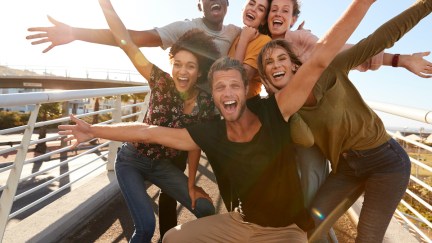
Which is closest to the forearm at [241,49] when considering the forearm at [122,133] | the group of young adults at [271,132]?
the group of young adults at [271,132]

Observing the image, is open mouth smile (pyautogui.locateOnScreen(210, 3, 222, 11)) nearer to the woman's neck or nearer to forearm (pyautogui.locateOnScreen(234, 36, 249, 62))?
forearm (pyautogui.locateOnScreen(234, 36, 249, 62))

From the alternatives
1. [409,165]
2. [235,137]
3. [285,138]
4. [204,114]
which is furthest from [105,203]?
[409,165]

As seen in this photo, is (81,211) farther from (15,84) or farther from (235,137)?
(15,84)

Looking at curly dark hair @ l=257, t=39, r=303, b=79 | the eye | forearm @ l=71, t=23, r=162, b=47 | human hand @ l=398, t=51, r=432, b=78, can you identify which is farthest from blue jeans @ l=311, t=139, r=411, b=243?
forearm @ l=71, t=23, r=162, b=47

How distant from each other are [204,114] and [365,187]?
4.12 ft

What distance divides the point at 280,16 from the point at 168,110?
44.2 inches

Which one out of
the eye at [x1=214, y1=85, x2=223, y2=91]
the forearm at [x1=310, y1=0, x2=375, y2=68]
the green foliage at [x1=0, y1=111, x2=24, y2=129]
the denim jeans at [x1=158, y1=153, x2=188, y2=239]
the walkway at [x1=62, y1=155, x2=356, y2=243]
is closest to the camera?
the forearm at [x1=310, y1=0, x2=375, y2=68]

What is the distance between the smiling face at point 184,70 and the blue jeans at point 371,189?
126 cm

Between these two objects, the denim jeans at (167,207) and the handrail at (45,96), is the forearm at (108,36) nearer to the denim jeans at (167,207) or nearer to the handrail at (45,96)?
the handrail at (45,96)

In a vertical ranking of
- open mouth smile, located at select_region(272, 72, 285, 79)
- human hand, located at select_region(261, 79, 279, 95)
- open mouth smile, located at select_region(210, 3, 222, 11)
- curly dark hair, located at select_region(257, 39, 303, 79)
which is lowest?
human hand, located at select_region(261, 79, 279, 95)

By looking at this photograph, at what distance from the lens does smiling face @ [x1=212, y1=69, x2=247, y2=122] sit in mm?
2266

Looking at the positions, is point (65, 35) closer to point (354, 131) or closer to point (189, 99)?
point (189, 99)

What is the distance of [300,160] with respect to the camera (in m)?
2.66

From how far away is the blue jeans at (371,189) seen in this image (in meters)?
2.37
